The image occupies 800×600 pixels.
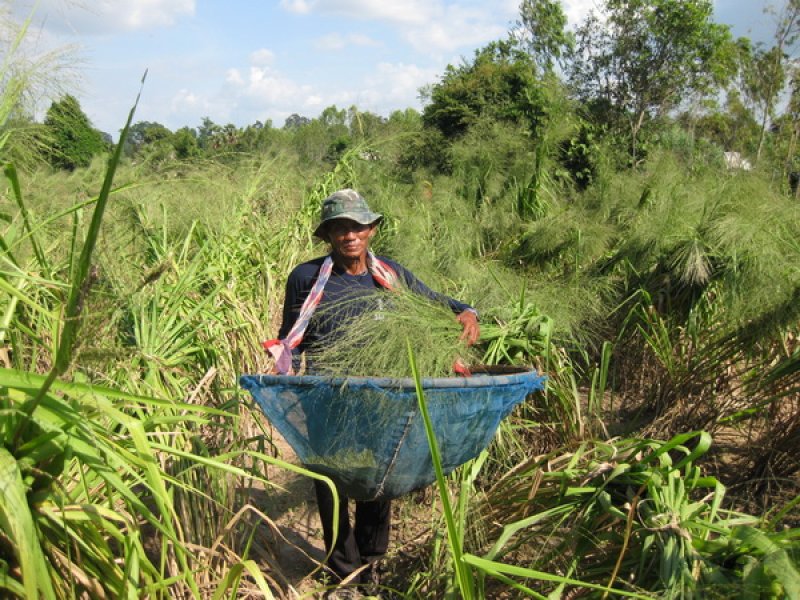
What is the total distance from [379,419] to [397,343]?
325 millimetres

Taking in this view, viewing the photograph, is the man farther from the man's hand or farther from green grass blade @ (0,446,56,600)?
green grass blade @ (0,446,56,600)

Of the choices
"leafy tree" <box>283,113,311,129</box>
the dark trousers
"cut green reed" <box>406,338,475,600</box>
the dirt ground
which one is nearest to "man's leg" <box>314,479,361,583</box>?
the dark trousers

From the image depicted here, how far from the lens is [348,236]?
2.86m

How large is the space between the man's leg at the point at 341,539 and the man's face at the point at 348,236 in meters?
0.87

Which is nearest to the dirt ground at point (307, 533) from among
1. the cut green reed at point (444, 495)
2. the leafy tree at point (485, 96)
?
the cut green reed at point (444, 495)

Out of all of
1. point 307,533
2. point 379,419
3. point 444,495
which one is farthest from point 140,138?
point 444,495

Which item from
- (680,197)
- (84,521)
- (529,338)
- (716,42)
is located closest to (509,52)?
(716,42)

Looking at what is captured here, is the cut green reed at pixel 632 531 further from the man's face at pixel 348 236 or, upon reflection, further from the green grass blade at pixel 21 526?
the man's face at pixel 348 236

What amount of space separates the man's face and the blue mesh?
2.92 feet

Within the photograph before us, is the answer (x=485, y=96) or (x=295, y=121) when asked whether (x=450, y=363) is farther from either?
(x=295, y=121)

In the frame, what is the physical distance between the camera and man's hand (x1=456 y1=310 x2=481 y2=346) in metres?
2.53

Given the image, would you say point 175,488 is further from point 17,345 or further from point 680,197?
point 680,197

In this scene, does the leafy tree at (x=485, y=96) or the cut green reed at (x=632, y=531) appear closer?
the cut green reed at (x=632, y=531)

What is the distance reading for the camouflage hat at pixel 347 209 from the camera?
2.80 m
